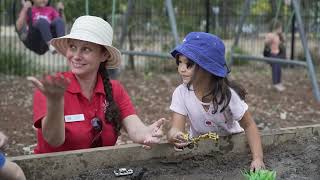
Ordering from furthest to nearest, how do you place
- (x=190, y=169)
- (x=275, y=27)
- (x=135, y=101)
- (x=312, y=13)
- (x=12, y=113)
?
(x=312, y=13), (x=275, y=27), (x=135, y=101), (x=12, y=113), (x=190, y=169)

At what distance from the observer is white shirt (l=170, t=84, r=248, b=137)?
2768 mm

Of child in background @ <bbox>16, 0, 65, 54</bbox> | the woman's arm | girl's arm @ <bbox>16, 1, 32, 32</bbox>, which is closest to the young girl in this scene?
the woman's arm

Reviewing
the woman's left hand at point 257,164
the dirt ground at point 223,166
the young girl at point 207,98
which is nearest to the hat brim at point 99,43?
the young girl at point 207,98

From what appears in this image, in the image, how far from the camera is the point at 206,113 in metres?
2.82

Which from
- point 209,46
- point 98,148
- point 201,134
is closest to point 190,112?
point 201,134

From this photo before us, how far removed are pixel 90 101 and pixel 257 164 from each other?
→ 88cm

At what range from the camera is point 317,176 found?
104 inches

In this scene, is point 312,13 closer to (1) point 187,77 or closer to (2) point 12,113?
(2) point 12,113

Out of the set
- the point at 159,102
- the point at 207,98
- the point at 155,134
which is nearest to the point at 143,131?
the point at 155,134

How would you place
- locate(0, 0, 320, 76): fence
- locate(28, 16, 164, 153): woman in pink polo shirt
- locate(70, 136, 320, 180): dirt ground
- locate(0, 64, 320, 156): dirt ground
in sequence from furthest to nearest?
locate(0, 0, 320, 76): fence, locate(0, 64, 320, 156): dirt ground, locate(70, 136, 320, 180): dirt ground, locate(28, 16, 164, 153): woman in pink polo shirt

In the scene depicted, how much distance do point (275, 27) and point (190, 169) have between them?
19.4 ft

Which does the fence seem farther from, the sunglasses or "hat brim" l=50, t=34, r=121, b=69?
the sunglasses

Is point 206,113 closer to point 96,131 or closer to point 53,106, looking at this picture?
point 96,131

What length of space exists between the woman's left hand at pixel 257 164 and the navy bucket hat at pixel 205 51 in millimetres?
463
